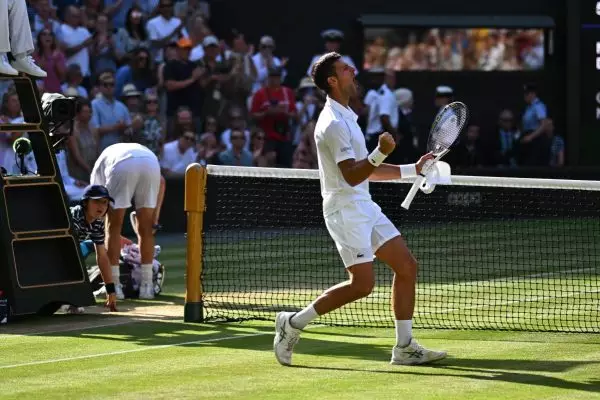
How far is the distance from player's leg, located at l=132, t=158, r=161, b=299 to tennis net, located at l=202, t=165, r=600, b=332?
0.65m

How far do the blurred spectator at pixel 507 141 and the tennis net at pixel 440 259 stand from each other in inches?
95.4

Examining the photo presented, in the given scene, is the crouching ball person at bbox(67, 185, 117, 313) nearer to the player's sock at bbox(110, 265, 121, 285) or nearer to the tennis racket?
the player's sock at bbox(110, 265, 121, 285)

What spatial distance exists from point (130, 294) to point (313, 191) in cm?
783

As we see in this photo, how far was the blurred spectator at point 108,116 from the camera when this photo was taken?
69.5 feet

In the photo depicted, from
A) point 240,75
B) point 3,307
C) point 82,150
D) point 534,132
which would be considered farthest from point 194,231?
point 534,132

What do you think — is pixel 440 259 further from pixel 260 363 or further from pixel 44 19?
pixel 44 19

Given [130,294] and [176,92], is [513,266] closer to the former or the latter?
[130,294]

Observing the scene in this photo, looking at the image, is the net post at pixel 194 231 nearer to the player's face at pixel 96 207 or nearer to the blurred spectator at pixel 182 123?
the player's face at pixel 96 207

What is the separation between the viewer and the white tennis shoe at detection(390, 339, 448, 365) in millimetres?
9531

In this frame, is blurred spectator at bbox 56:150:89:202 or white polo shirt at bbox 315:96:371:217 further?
blurred spectator at bbox 56:150:89:202

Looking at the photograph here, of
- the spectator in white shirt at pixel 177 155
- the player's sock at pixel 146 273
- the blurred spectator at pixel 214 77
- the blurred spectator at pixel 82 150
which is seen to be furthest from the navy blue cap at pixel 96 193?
the blurred spectator at pixel 214 77

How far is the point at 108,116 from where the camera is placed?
21.3 metres

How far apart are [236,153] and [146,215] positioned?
8.81 meters

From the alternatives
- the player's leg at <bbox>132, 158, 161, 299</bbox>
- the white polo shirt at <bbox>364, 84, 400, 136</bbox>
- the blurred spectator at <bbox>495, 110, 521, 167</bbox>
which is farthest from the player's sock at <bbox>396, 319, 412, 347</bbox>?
the blurred spectator at <bbox>495, 110, 521, 167</bbox>
